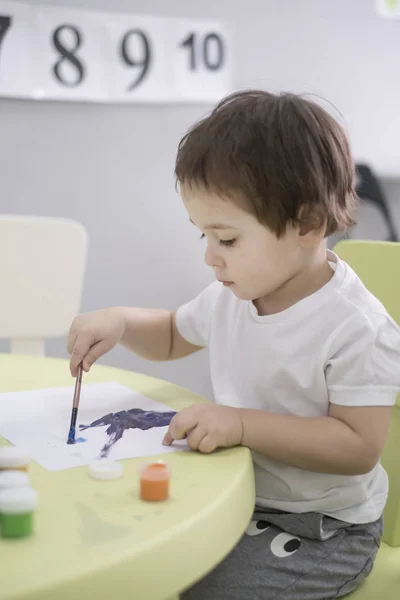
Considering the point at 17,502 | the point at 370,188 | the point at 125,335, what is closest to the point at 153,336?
the point at 125,335

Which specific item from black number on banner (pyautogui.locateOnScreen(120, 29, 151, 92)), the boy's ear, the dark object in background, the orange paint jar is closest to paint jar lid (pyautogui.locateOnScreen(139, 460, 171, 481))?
the orange paint jar

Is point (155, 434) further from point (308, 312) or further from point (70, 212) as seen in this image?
point (70, 212)

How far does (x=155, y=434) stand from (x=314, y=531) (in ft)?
0.71

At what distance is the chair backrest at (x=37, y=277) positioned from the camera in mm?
1373

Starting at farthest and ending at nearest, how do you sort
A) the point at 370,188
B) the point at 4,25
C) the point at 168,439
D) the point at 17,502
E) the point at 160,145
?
1. the point at 370,188
2. the point at 160,145
3. the point at 4,25
4. the point at 168,439
5. the point at 17,502

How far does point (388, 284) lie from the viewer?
3.46 ft

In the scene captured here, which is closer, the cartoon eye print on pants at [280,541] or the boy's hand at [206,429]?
the boy's hand at [206,429]

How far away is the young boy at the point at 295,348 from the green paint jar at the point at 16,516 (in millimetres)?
267

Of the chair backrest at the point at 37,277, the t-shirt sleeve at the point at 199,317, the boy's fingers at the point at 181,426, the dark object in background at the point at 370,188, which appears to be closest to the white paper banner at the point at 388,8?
the dark object in background at the point at 370,188

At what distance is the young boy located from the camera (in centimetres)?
80

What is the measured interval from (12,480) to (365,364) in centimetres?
39

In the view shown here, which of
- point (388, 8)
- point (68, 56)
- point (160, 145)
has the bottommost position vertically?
point (160, 145)

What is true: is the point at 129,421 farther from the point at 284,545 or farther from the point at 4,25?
the point at 4,25

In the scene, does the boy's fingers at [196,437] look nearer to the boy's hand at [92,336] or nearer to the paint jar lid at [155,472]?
the paint jar lid at [155,472]
